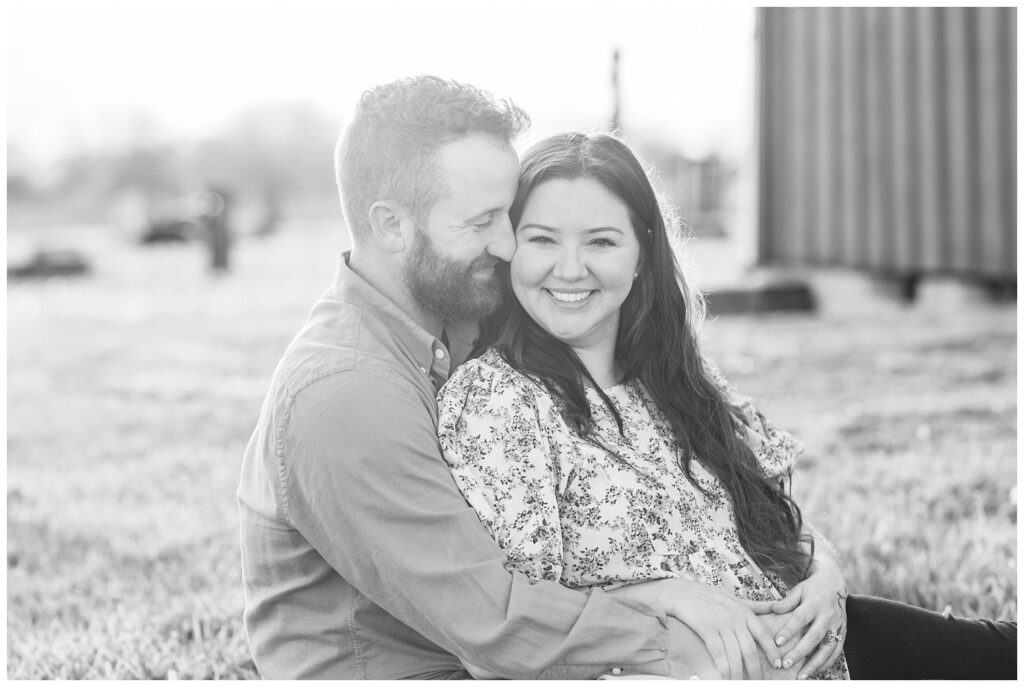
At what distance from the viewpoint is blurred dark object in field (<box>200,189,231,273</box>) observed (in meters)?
15.4

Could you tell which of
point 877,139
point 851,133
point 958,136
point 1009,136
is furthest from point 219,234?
point 1009,136

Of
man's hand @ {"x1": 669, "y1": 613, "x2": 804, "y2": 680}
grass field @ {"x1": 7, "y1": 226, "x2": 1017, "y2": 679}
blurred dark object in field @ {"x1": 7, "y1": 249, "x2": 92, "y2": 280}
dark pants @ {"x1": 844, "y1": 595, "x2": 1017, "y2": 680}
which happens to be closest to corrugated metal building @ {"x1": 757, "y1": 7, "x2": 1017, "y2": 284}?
grass field @ {"x1": 7, "y1": 226, "x2": 1017, "y2": 679}

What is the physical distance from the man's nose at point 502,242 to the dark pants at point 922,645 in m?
1.15

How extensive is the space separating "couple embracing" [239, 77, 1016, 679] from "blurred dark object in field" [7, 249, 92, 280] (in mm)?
13859

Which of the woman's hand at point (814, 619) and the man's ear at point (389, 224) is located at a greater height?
the man's ear at point (389, 224)

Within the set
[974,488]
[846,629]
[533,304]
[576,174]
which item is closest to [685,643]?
[846,629]

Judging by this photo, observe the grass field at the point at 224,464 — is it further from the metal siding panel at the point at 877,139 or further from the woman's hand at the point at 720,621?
the woman's hand at the point at 720,621

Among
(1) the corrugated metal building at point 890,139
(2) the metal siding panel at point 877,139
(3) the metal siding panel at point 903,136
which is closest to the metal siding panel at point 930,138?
(1) the corrugated metal building at point 890,139

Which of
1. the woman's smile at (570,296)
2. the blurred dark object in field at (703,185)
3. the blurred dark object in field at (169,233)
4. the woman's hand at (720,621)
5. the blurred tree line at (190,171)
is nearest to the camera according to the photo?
the woman's hand at (720,621)

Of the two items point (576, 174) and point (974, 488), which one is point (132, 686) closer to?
point (576, 174)

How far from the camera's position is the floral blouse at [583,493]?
86.7 inches

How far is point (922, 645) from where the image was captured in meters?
2.50

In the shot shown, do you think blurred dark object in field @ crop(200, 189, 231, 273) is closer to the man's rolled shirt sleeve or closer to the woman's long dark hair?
the woman's long dark hair

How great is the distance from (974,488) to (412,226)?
2.99 m
